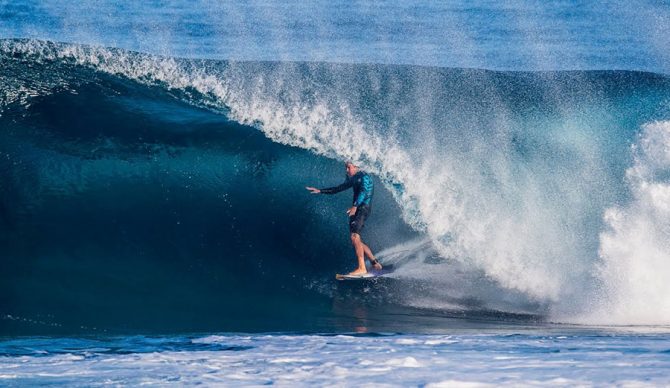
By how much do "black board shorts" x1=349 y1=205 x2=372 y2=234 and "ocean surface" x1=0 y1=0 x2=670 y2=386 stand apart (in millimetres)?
536

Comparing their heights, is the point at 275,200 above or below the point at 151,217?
above

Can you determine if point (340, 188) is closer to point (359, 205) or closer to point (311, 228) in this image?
point (359, 205)

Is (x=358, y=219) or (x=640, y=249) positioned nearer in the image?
(x=640, y=249)

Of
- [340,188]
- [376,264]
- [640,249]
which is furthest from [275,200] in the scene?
[640,249]

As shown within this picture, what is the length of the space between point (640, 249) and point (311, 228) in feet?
12.0

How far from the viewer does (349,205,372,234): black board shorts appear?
30.5 ft

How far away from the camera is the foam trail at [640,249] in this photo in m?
8.44

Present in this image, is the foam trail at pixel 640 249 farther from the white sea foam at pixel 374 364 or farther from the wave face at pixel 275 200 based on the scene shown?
the white sea foam at pixel 374 364

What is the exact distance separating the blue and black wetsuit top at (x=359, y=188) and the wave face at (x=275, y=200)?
78 centimetres

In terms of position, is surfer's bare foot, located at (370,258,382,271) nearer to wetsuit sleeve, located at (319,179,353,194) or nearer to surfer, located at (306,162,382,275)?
surfer, located at (306,162,382,275)

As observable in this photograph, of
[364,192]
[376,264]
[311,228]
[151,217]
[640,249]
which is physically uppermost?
[364,192]

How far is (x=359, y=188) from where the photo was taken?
9.31 metres

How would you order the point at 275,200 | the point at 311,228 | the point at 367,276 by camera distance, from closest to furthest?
the point at 367,276
the point at 311,228
the point at 275,200

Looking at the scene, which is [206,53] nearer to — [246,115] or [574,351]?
[246,115]
